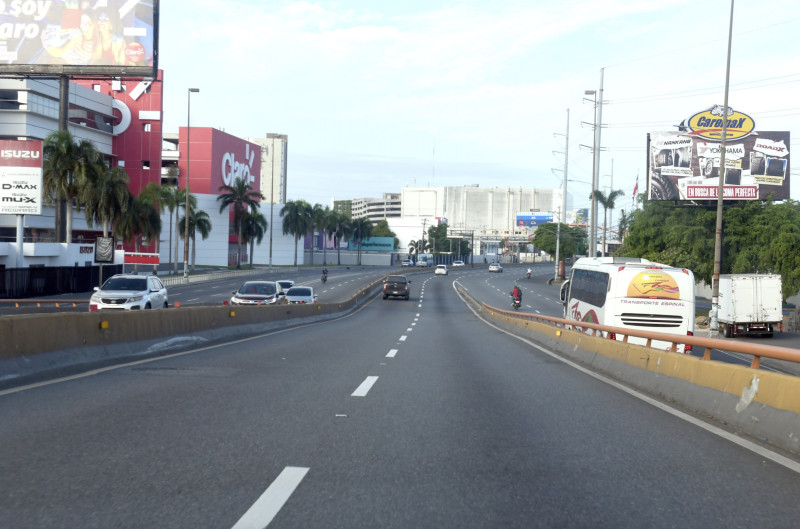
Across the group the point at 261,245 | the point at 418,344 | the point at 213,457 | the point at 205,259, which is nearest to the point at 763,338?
the point at 418,344

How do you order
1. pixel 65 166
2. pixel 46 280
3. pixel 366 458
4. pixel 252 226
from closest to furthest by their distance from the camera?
pixel 366 458 → pixel 46 280 → pixel 65 166 → pixel 252 226

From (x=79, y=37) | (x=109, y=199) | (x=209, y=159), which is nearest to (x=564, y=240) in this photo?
(x=209, y=159)

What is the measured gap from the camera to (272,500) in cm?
504

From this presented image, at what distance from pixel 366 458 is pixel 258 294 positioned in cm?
2737

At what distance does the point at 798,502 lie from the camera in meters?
5.28

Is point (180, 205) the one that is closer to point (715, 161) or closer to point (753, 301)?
point (715, 161)

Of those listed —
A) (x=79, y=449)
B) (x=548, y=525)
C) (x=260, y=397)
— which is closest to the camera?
(x=548, y=525)

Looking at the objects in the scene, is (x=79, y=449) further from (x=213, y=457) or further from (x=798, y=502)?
(x=798, y=502)

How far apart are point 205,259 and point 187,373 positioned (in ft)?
323

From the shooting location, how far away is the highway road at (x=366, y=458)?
486 cm

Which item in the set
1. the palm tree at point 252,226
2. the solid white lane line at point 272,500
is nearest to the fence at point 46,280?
the solid white lane line at point 272,500

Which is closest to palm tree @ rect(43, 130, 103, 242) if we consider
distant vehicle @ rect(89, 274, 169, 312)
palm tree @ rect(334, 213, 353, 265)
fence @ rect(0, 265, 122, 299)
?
fence @ rect(0, 265, 122, 299)

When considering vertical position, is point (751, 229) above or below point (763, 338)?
above

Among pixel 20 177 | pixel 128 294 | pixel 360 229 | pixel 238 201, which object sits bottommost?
pixel 128 294
